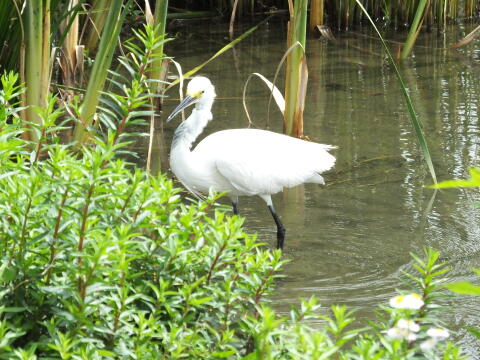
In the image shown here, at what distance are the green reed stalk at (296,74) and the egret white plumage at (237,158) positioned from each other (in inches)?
27.1

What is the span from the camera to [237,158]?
A: 4.89 m

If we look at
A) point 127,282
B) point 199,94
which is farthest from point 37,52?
point 127,282

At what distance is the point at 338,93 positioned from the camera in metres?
8.00

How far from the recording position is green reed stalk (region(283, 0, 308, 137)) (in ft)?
18.1

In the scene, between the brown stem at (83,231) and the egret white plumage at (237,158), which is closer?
the brown stem at (83,231)

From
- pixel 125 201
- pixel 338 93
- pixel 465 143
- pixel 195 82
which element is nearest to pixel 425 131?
pixel 465 143

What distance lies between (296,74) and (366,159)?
98cm

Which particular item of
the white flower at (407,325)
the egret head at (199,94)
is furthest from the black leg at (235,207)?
the white flower at (407,325)

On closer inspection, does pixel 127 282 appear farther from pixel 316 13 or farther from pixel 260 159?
pixel 316 13

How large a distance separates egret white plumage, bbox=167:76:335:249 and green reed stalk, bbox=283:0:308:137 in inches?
27.1

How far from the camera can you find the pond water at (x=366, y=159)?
4.47 m

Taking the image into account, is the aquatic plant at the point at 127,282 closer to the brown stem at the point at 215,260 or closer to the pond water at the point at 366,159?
the brown stem at the point at 215,260

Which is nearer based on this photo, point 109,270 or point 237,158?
point 109,270

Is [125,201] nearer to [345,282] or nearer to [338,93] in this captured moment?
[345,282]
